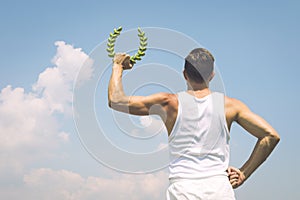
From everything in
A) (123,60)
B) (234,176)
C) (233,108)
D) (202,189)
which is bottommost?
(202,189)

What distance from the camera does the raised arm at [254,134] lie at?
6465mm

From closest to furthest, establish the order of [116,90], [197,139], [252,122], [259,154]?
1. [197,139]
2. [116,90]
3. [252,122]
4. [259,154]

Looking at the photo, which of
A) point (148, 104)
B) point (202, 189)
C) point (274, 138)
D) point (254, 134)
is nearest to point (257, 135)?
point (254, 134)

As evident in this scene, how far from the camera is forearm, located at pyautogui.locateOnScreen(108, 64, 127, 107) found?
6.32 meters

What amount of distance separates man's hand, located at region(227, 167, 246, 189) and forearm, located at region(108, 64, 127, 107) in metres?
1.81

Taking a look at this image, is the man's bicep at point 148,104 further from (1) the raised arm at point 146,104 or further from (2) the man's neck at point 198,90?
(2) the man's neck at point 198,90

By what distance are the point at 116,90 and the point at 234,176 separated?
2063 mm

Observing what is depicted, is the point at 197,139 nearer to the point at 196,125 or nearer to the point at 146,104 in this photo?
the point at 196,125

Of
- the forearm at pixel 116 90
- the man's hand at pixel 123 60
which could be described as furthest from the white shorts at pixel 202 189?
the man's hand at pixel 123 60

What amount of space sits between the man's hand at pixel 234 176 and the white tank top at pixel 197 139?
229mm

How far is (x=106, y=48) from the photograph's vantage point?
706 centimetres

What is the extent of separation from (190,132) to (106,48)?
197cm

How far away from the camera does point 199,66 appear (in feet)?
21.1

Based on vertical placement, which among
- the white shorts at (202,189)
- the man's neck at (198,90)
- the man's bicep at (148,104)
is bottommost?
the white shorts at (202,189)
